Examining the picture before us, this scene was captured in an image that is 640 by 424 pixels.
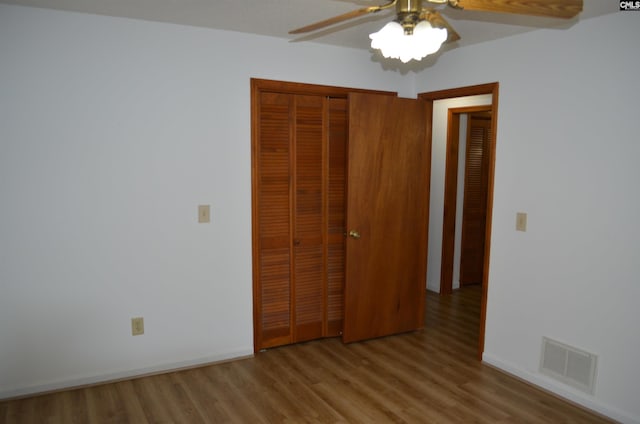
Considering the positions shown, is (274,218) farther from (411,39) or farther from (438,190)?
(438,190)

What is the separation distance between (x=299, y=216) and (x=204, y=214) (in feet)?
2.42

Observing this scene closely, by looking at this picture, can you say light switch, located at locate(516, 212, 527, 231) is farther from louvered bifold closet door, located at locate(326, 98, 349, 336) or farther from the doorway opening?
louvered bifold closet door, located at locate(326, 98, 349, 336)

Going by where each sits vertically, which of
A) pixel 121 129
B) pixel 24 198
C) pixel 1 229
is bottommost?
pixel 1 229

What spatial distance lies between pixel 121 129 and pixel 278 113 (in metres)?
1.09

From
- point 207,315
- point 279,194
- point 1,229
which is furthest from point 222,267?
point 1,229

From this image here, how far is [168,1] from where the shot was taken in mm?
2381

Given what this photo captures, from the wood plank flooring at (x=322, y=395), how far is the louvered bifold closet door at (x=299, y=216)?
0.26 m

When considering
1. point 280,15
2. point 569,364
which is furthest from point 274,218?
Answer: point 569,364

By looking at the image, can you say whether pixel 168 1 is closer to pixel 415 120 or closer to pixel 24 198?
pixel 24 198

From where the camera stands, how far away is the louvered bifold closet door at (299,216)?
3254 mm

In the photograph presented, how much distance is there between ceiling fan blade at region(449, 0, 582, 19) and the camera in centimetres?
155

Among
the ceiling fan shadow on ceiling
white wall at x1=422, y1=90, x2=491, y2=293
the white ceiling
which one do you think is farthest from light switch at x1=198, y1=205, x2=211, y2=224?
white wall at x1=422, y1=90, x2=491, y2=293

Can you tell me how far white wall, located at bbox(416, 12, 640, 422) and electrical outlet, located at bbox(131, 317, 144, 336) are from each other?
248cm

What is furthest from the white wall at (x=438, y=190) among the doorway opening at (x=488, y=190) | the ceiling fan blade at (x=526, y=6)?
the ceiling fan blade at (x=526, y=6)
